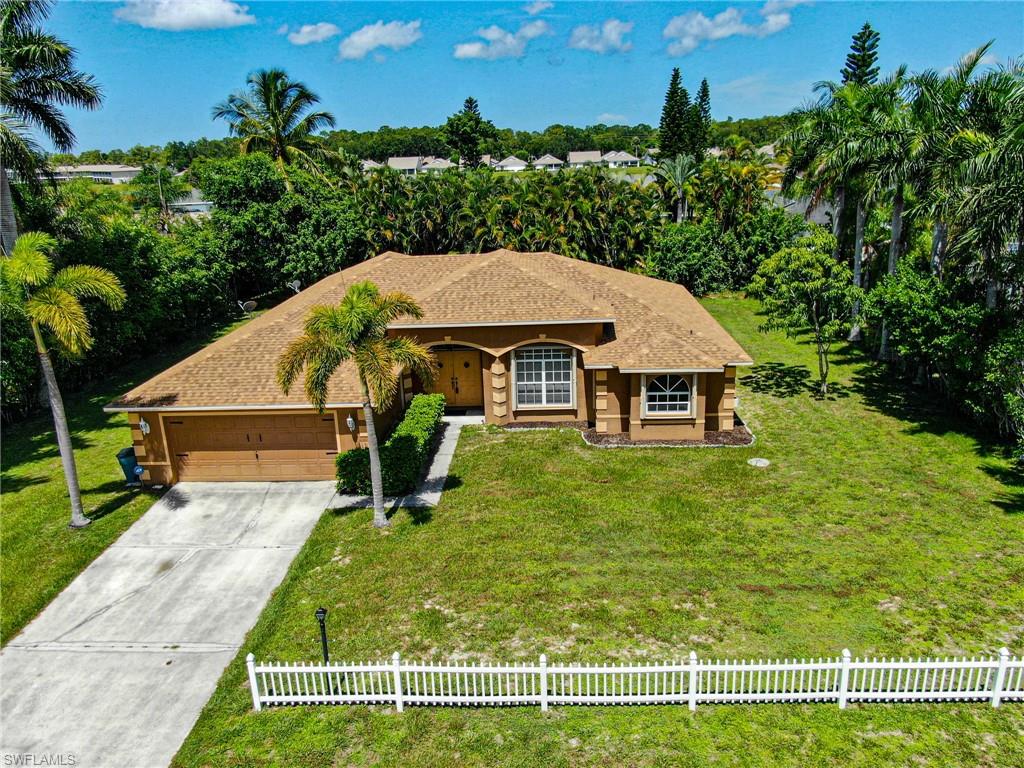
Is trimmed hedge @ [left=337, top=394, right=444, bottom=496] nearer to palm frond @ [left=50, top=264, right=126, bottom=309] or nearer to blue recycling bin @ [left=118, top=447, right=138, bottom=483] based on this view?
blue recycling bin @ [left=118, top=447, right=138, bottom=483]

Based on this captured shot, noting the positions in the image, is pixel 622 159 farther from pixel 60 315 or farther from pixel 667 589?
pixel 667 589

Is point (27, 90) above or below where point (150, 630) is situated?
above

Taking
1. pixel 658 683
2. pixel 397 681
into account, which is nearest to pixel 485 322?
pixel 397 681

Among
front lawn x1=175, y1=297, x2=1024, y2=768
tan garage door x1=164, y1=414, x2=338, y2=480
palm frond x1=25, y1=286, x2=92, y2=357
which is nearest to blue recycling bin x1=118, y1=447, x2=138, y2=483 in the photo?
tan garage door x1=164, y1=414, x2=338, y2=480

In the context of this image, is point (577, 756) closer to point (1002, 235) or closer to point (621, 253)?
point (1002, 235)

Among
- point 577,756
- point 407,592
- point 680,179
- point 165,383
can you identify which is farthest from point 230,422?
point 680,179

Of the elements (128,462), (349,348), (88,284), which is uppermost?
(88,284)

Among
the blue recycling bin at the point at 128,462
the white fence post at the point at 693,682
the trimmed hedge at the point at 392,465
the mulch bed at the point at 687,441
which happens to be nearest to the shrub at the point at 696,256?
the mulch bed at the point at 687,441
